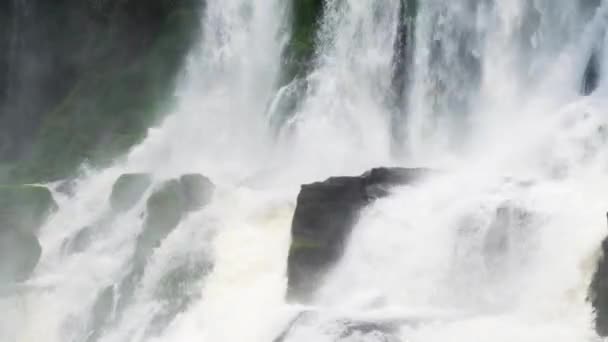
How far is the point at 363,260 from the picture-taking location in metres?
20.4

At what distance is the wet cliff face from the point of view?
1547 inches

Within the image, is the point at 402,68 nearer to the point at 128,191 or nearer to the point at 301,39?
the point at 301,39

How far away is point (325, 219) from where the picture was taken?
834 inches

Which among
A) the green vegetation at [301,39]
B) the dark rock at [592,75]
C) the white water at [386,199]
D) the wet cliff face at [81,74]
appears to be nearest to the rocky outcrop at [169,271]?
the white water at [386,199]

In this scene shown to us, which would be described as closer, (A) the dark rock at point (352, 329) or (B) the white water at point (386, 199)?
(A) the dark rock at point (352, 329)

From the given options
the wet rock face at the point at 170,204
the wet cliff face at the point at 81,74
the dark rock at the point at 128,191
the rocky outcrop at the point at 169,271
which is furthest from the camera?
the wet cliff face at the point at 81,74

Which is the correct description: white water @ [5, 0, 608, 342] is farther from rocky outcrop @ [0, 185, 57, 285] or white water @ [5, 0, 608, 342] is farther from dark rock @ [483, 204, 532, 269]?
rocky outcrop @ [0, 185, 57, 285]

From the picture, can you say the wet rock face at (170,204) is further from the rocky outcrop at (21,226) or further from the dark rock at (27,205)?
the dark rock at (27,205)

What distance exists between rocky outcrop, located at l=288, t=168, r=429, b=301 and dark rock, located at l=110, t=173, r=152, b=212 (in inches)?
336

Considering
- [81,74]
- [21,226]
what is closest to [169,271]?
[21,226]

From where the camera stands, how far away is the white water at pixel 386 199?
59.1 ft

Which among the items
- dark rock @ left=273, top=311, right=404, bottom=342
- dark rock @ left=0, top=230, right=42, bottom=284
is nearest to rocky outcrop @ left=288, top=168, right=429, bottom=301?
dark rock @ left=273, top=311, right=404, bottom=342

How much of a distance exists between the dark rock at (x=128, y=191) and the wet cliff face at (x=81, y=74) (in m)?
8.21

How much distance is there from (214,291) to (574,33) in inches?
547
